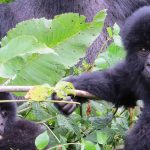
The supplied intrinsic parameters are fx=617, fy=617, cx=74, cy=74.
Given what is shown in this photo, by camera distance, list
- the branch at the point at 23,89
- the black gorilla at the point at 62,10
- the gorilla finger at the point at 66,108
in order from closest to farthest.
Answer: the branch at the point at 23,89 → the gorilla finger at the point at 66,108 → the black gorilla at the point at 62,10

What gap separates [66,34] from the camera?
252cm

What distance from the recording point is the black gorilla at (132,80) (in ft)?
7.30

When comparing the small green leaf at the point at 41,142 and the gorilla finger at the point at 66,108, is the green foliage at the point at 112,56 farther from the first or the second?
the small green leaf at the point at 41,142

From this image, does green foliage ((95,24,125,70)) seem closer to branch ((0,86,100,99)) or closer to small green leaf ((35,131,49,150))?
branch ((0,86,100,99))

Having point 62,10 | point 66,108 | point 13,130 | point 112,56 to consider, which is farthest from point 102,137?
point 62,10

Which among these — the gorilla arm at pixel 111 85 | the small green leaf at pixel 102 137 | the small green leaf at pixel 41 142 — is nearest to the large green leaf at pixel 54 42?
the gorilla arm at pixel 111 85

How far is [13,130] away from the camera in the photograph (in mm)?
2414

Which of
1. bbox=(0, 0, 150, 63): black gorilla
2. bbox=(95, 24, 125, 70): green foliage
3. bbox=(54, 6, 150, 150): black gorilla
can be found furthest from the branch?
bbox=(0, 0, 150, 63): black gorilla

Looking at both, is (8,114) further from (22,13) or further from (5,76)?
(22,13)

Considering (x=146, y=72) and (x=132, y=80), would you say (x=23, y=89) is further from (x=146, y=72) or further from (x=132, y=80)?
(x=132, y=80)

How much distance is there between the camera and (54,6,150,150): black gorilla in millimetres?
2225

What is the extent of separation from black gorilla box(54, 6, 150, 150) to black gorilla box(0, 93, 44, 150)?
178mm

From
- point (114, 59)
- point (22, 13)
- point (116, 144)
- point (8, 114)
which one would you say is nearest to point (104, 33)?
point (22, 13)

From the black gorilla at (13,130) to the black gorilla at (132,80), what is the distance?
178 mm
